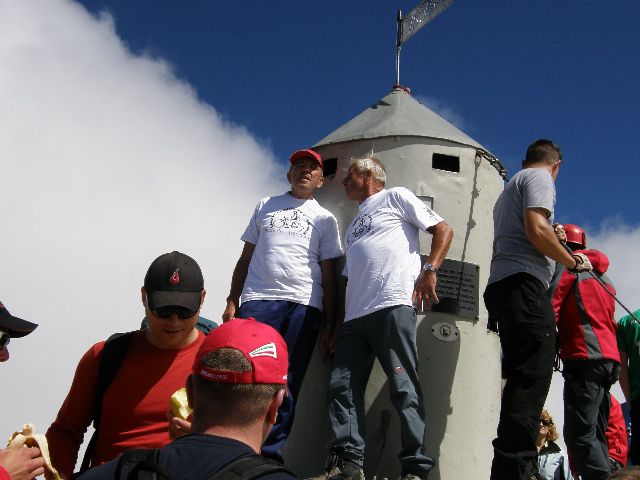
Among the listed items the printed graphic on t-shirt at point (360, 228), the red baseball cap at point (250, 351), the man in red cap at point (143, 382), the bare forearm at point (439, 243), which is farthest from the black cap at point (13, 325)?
the bare forearm at point (439, 243)

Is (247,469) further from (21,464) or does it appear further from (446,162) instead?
(446,162)

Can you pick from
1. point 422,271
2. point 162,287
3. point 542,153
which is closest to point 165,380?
point 162,287

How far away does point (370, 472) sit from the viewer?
523 centimetres

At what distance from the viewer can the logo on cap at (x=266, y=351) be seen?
7.16ft

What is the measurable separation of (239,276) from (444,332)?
5.10 feet

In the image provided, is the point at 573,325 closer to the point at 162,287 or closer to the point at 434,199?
the point at 434,199

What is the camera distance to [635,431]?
5.29 metres

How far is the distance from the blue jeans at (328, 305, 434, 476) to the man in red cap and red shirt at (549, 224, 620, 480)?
923 mm

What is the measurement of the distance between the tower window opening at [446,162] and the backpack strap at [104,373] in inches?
131

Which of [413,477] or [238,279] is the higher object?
[238,279]

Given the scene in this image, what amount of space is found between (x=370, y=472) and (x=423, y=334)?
1.02m

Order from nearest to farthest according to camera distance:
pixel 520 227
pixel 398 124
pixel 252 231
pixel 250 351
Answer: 1. pixel 250 351
2. pixel 520 227
3. pixel 252 231
4. pixel 398 124

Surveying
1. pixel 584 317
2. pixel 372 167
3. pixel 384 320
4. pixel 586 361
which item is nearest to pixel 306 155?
pixel 372 167

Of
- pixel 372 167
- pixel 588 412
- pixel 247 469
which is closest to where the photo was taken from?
pixel 247 469
